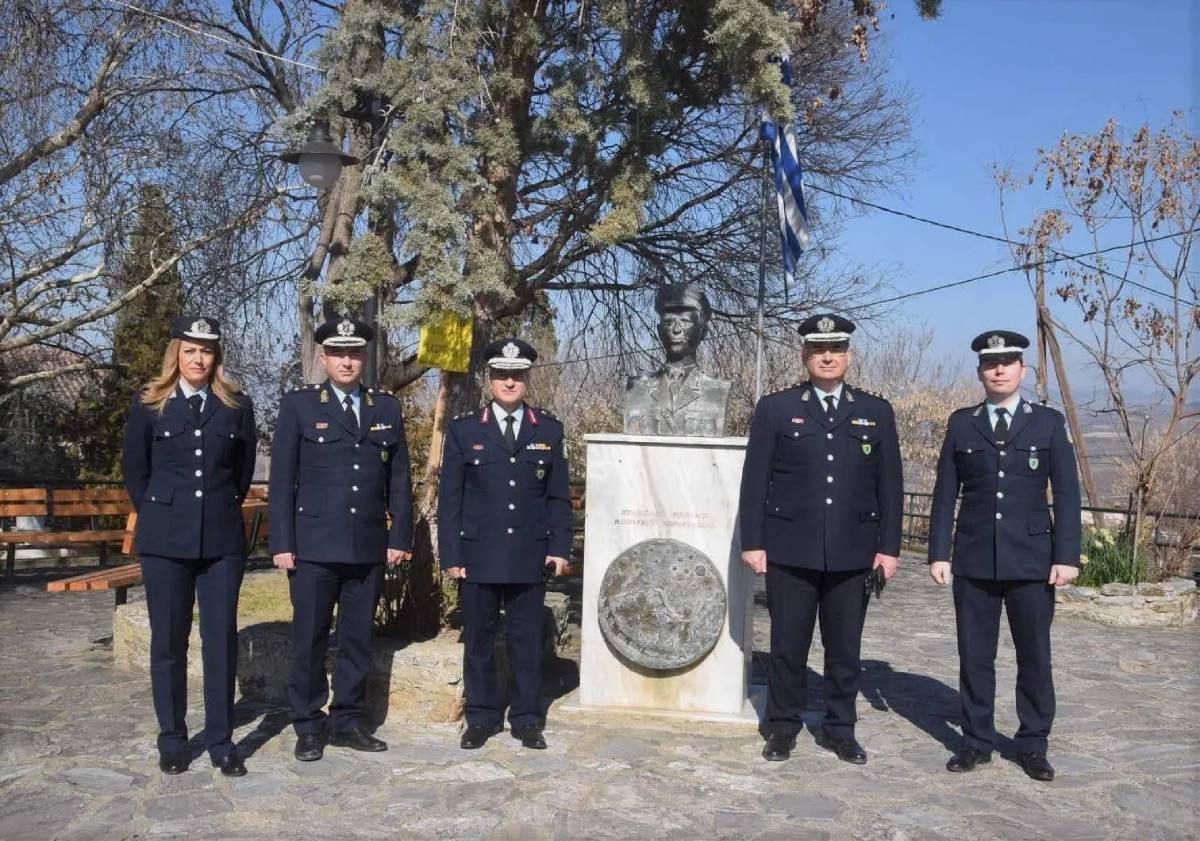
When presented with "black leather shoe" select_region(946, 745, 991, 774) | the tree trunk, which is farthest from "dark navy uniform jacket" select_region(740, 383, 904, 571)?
the tree trunk

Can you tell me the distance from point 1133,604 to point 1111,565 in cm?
56

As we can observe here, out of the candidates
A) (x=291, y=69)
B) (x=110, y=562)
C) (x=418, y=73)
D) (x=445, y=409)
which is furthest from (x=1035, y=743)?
(x=110, y=562)

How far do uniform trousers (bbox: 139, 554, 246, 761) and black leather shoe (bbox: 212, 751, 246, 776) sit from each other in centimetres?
2

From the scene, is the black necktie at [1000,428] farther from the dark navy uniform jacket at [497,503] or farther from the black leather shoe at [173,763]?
the black leather shoe at [173,763]

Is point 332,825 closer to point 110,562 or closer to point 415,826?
point 415,826

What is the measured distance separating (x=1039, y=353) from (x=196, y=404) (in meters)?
13.2

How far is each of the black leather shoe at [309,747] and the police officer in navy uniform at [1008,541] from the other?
2.81m

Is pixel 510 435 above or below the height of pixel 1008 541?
above

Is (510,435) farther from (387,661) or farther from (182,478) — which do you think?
(182,478)

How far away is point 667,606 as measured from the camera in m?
5.28

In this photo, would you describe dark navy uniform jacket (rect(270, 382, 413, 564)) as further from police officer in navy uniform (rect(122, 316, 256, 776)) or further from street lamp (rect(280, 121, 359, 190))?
street lamp (rect(280, 121, 359, 190))

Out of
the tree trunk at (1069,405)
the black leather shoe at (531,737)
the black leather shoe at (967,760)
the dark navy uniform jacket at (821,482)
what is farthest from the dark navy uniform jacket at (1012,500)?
the tree trunk at (1069,405)

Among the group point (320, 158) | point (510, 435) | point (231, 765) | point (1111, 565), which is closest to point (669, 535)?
point (510, 435)

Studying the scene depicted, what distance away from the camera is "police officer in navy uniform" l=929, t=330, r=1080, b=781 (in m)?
4.63
